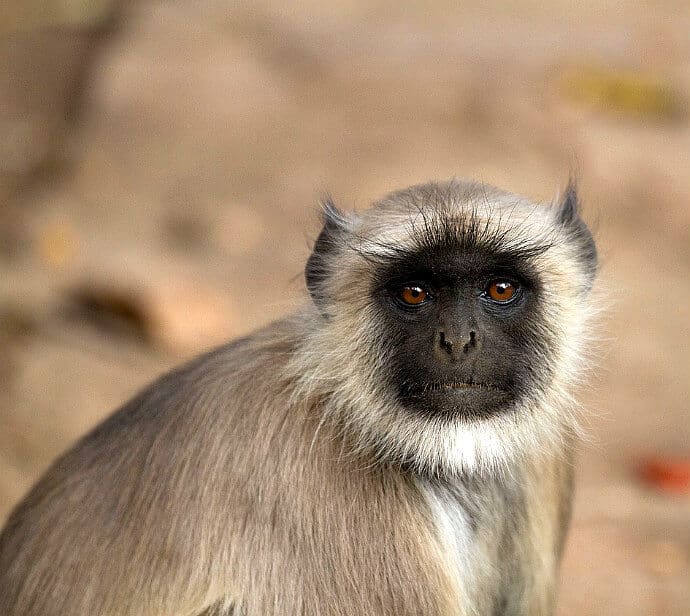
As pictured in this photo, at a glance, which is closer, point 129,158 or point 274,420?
point 274,420

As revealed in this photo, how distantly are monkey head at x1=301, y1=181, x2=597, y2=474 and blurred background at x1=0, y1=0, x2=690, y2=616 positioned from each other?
2.74m

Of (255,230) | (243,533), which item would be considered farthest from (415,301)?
A: (255,230)

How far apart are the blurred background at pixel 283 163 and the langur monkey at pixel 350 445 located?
8.80 ft

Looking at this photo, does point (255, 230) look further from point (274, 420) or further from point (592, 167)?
point (274, 420)

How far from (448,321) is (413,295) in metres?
0.18

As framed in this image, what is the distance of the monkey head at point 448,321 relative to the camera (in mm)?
3455

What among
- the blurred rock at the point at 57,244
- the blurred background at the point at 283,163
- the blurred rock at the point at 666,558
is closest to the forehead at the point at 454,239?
the blurred rock at the point at 666,558

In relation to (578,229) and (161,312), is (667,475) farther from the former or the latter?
(161,312)

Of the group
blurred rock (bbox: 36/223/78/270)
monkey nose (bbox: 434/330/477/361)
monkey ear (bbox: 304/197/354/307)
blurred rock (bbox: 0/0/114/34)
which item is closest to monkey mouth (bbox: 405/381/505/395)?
monkey nose (bbox: 434/330/477/361)

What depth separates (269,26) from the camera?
39.2 ft

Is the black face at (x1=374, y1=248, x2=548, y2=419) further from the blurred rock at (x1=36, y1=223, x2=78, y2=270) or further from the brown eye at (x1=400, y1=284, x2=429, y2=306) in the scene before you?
the blurred rock at (x1=36, y1=223, x2=78, y2=270)

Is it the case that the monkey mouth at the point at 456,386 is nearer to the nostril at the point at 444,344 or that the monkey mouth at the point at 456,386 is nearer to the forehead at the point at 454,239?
the nostril at the point at 444,344

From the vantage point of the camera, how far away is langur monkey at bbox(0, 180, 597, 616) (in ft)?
11.2

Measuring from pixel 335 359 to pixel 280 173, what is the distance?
6.77 meters
